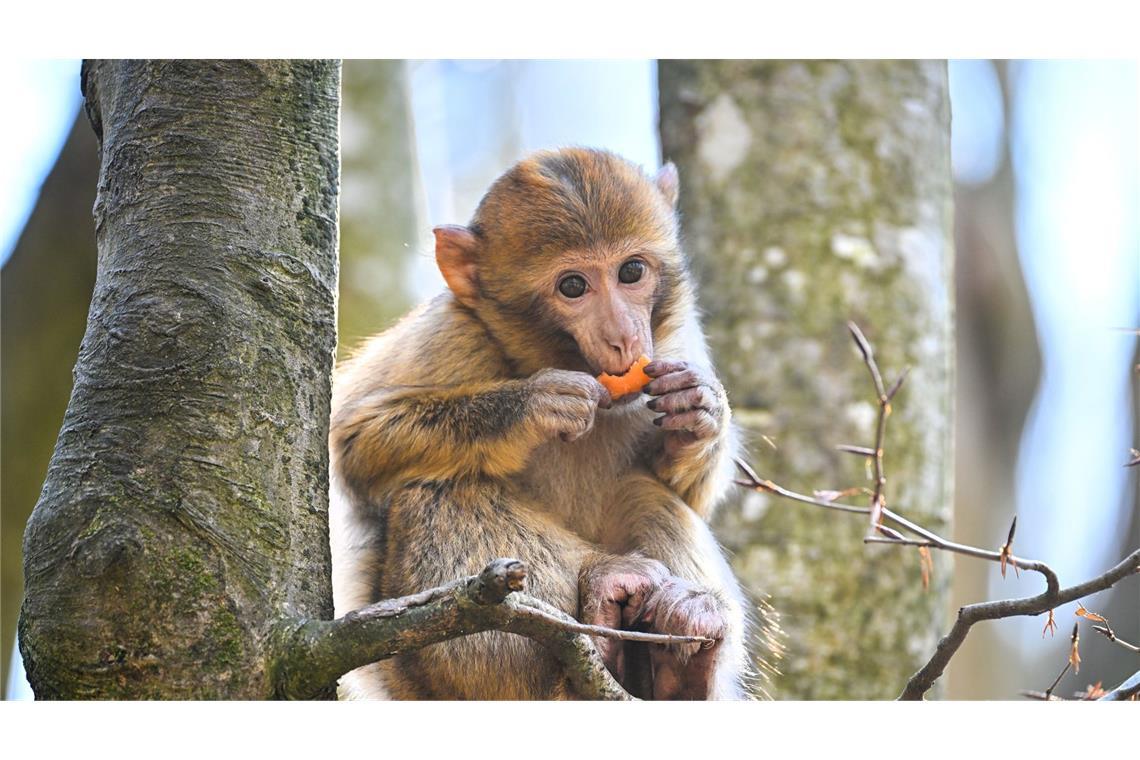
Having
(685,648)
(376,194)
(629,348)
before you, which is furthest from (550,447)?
(376,194)

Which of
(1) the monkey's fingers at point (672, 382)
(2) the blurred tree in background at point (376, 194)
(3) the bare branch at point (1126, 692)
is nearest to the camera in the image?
(3) the bare branch at point (1126, 692)

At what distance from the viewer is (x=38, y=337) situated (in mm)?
4395

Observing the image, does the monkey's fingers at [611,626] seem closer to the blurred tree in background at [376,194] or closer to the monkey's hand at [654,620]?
the monkey's hand at [654,620]

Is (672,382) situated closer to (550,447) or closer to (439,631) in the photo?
(550,447)

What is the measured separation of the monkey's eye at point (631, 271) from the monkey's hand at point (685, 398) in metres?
0.27

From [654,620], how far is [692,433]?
577mm

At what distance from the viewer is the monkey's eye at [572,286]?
302cm

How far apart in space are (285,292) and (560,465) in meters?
1.05

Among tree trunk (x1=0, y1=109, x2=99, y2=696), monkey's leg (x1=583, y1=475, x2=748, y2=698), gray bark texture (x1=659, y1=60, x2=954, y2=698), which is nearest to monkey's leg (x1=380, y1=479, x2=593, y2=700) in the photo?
monkey's leg (x1=583, y1=475, x2=748, y2=698)

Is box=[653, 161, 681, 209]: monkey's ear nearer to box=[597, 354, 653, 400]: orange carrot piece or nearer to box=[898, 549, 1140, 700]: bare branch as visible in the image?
box=[597, 354, 653, 400]: orange carrot piece

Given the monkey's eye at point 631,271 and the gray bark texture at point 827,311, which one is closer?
the monkey's eye at point 631,271

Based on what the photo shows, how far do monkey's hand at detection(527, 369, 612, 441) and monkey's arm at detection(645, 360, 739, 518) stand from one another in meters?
0.16

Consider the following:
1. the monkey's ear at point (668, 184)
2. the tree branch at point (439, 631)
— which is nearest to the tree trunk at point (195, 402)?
the tree branch at point (439, 631)
